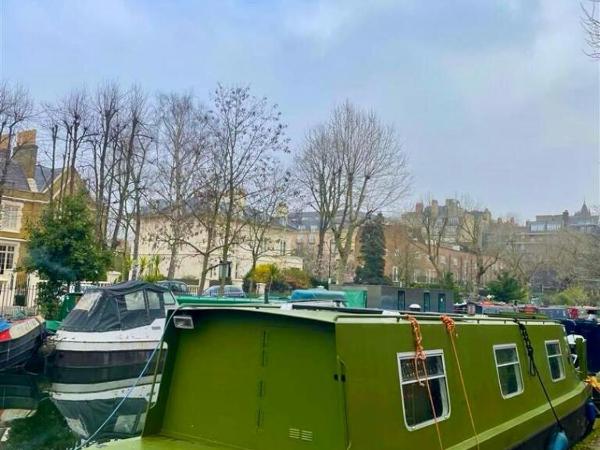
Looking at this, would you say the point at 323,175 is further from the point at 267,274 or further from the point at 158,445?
the point at 158,445

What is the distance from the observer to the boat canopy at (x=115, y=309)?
53.0 feet

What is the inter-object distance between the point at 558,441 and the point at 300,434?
187 inches

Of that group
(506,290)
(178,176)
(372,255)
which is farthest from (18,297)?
(506,290)

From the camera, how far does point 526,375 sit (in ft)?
22.5

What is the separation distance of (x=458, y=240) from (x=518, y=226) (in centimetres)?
1208

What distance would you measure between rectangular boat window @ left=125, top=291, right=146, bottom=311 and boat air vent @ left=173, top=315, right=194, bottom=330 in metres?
12.9

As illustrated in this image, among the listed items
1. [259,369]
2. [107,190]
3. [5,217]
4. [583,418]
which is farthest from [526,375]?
[5,217]

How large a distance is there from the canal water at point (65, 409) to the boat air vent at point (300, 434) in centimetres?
411

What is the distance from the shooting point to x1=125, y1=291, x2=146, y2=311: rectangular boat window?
55.3ft

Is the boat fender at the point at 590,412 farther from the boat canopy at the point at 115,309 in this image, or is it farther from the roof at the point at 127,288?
the roof at the point at 127,288

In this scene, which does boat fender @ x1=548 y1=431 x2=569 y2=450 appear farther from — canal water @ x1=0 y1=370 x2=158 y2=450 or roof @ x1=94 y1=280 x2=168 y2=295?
roof @ x1=94 y1=280 x2=168 y2=295

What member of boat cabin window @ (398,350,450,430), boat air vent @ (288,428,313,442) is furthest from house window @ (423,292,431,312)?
boat air vent @ (288,428,313,442)

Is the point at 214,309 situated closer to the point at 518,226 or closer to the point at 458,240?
the point at 458,240

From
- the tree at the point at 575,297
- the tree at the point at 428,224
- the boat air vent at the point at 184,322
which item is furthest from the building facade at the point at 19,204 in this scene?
the tree at the point at 575,297
